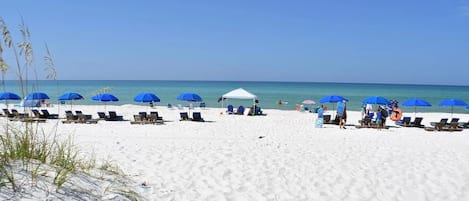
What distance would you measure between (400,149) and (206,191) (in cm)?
625

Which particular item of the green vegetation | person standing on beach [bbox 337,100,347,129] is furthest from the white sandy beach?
person standing on beach [bbox 337,100,347,129]

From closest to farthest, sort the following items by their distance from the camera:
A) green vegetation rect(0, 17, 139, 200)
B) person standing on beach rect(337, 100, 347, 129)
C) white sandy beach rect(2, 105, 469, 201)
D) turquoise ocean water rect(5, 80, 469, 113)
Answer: green vegetation rect(0, 17, 139, 200) < white sandy beach rect(2, 105, 469, 201) < person standing on beach rect(337, 100, 347, 129) < turquoise ocean water rect(5, 80, 469, 113)

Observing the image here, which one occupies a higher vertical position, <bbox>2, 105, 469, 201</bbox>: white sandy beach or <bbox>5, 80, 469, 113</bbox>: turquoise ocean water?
<bbox>5, 80, 469, 113</bbox>: turquoise ocean water

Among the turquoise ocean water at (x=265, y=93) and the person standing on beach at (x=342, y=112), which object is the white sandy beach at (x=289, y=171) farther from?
the person standing on beach at (x=342, y=112)

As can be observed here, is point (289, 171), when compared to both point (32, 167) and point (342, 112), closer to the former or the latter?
point (32, 167)

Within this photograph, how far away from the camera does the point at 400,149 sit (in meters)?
8.99

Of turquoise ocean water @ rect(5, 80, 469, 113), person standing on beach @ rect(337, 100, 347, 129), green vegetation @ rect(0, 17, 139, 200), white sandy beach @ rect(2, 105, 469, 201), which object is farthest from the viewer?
turquoise ocean water @ rect(5, 80, 469, 113)

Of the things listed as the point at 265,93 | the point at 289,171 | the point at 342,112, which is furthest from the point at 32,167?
the point at 265,93

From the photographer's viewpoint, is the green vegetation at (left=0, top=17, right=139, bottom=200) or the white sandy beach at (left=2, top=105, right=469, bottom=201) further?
the white sandy beach at (left=2, top=105, right=469, bottom=201)

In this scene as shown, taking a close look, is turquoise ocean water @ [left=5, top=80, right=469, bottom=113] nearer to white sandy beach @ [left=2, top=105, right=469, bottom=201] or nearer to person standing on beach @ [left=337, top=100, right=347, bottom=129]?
white sandy beach @ [left=2, top=105, right=469, bottom=201]

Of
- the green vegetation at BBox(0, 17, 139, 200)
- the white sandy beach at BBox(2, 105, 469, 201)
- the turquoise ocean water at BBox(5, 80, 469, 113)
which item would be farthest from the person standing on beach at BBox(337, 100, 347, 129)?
the green vegetation at BBox(0, 17, 139, 200)

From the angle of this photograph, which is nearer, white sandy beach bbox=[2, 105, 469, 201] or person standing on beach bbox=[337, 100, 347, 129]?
white sandy beach bbox=[2, 105, 469, 201]

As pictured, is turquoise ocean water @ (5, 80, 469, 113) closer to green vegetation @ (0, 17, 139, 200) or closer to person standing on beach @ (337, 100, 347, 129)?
green vegetation @ (0, 17, 139, 200)

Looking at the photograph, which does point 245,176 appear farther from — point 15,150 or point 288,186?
point 15,150
